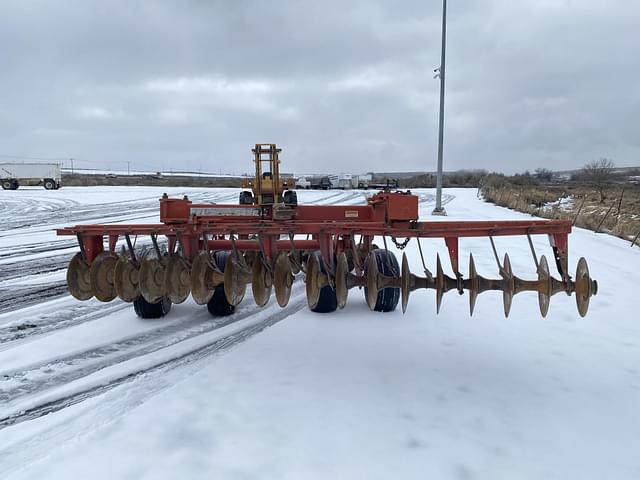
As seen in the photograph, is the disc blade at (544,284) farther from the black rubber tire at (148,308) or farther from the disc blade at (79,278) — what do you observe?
the disc blade at (79,278)

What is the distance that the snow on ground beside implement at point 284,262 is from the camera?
3180 mm

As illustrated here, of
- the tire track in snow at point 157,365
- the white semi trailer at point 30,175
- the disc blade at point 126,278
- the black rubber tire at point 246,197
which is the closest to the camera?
the tire track in snow at point 157,365

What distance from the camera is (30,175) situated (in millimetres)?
Result: 35250

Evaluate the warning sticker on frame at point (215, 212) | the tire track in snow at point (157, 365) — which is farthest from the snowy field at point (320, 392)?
the warning sticker on frame at point (215, 212)

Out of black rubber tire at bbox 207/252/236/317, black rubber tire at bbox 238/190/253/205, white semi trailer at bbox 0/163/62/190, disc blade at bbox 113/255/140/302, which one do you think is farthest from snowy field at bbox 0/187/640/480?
white semi trailer at bbox 0/163/62/190

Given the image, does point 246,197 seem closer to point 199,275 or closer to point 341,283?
point 199,275

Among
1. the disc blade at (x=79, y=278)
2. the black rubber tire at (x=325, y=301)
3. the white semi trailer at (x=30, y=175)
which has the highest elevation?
the white semi trailer at (x=30, y=175)

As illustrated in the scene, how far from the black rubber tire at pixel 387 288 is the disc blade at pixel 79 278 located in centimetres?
251

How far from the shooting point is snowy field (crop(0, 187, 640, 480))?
8.05 feet

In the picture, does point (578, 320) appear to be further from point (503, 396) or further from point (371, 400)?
point (371, 400)

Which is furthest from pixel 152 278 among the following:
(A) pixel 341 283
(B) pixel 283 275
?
(A) pixel 341 283

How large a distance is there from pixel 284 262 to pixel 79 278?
188cm

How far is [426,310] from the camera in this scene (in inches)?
201

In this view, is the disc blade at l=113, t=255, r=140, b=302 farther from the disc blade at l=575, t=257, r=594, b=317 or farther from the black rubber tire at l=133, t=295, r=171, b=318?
the disc blade at l=575, t=257, r=594, b=317
